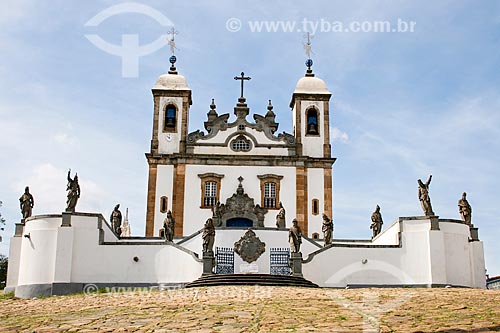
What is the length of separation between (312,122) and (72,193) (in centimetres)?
1704

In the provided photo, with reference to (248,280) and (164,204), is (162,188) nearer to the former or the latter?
(164,204)

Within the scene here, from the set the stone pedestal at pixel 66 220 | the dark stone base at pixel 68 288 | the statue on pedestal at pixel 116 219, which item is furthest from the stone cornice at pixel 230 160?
the dark stone base at pixel 68 288

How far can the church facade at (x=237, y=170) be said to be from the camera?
120ft

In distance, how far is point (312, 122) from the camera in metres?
40.0

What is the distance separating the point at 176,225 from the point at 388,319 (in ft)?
75.1

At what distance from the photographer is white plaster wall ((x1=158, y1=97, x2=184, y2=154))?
38516mm

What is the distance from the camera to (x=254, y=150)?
38094mm

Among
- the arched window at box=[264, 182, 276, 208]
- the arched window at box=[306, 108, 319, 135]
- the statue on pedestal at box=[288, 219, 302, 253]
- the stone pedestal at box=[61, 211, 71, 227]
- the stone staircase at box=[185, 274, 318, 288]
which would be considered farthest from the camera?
the arched window at box=[306, 108, 319, 135]

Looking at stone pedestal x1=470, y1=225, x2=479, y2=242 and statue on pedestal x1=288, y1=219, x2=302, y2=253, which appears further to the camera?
stone pedestal x1=470, y1=225, x2=479, y2=242

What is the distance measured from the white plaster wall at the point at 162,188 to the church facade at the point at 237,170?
5 centimetres

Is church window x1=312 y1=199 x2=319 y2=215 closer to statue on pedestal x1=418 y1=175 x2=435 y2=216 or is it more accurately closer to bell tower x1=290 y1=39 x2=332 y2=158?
bell tower x1=290 y1=39 x2=332 y2=158

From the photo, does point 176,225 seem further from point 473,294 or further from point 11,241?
point 473,294

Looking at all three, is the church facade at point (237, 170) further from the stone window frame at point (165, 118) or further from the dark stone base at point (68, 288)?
the dark stone base at point (68, 288)

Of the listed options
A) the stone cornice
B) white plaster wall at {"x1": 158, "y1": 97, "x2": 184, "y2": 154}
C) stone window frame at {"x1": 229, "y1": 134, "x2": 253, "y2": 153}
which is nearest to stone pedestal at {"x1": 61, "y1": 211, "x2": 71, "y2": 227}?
→ the stone cornice
